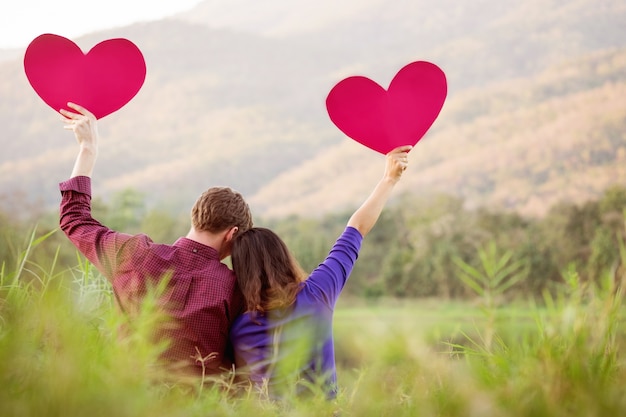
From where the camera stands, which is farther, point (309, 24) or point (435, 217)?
point (309, 24)

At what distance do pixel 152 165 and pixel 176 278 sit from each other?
136827 mm

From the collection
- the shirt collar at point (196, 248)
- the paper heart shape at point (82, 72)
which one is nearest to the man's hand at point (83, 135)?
the paper heart shape at point (82, 72)

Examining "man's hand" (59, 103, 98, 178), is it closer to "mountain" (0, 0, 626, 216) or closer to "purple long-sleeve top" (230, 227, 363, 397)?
"purple long-sleeve top" (230, 227, 363, 397)

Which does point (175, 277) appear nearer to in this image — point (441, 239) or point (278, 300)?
point (278, 300)

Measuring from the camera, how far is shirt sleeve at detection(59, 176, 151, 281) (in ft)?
8.87

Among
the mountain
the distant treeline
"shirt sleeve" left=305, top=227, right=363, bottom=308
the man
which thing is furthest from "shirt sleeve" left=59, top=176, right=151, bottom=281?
the mountain

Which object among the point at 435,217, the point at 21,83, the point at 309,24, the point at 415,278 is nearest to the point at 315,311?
the point at 415,278

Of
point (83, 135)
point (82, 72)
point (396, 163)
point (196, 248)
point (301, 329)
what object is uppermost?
point (82, 72)

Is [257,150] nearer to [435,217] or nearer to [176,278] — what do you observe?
[435,217]

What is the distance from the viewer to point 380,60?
17638cm

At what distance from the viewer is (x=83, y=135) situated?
292cm

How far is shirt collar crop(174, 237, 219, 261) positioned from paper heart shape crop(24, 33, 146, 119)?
91 cm

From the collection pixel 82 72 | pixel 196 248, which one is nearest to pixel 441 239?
pixel 82 72

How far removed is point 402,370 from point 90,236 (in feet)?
5.35
